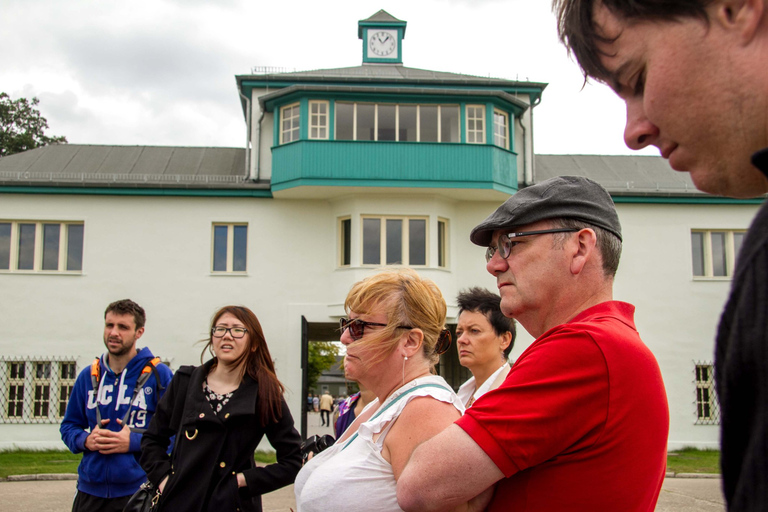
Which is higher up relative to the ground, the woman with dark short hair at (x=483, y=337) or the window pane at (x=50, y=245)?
the window pane at (x=50, y=245)

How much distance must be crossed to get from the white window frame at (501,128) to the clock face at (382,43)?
6.75m

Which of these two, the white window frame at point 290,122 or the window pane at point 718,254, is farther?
the window pane at point 718,254

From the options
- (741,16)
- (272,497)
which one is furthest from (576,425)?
(272,497)

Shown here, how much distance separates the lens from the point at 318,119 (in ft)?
65.3

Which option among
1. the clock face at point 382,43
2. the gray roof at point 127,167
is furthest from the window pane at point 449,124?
the clock face at point 382,43

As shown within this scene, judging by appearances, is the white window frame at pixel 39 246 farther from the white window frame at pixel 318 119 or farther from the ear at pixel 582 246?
the ear at pixel 582 246

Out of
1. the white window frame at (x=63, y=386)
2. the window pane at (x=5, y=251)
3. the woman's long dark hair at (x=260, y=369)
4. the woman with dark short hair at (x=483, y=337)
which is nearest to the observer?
the woman's long dark hair at (x=260, y=369)

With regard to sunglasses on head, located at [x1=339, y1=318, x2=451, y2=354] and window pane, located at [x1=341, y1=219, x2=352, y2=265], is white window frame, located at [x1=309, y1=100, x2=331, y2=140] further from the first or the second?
sunglasses on head, located at [x1=339, y1=318, x2=451, y2=354]

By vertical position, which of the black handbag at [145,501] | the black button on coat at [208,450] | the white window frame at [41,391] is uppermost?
the black button on coat at [208,450]

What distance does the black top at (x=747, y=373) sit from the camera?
707mm

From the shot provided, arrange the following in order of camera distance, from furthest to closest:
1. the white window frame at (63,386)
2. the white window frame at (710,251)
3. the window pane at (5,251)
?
the white window frame at (710,251) → the window pane at (5,251) → the white window frame at (63,386)

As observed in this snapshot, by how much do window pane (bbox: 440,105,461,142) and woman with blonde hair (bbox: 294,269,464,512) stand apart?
58.5 feet

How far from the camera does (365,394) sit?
541cm

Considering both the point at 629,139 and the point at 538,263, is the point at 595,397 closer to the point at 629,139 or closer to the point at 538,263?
the point at 538,263
